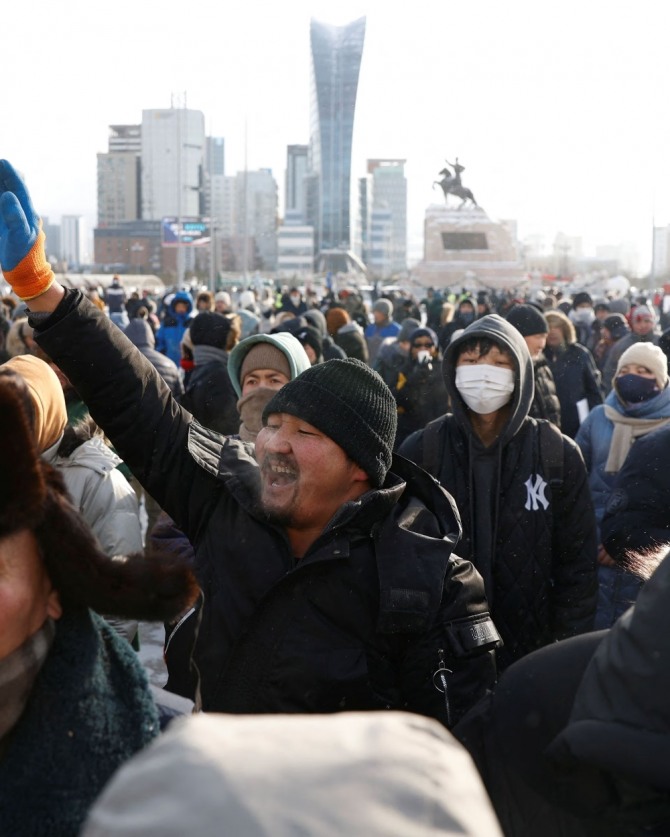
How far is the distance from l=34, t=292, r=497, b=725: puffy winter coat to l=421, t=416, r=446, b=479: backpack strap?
3.20ft

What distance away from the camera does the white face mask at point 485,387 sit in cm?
326

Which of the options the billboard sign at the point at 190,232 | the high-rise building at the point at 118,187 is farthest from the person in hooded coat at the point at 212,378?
the high-rise building at the point at 118,187

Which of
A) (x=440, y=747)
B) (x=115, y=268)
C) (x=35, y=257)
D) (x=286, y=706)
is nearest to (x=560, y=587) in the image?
(x=286, y=706)

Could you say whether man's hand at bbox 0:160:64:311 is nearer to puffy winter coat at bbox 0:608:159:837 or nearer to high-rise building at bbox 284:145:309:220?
puffy winter coat at bbox 0:608:159:837

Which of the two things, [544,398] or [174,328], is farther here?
[174,328]

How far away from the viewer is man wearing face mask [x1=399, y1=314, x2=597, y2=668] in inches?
120

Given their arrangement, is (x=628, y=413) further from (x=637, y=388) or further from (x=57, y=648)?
(x=57, y=648)

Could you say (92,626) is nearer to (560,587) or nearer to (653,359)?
(560,587)

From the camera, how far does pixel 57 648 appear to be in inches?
51.5

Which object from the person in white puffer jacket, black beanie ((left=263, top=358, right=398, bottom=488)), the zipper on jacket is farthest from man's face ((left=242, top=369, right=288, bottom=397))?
the zipper on jacket

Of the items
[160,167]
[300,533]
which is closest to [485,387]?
[300,533]

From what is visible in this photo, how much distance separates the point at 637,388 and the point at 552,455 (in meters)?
1.45

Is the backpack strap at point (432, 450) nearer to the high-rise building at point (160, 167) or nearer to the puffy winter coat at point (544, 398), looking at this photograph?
the puffy winter coat at point (544, 398)

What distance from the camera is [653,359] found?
4484 millimetres
